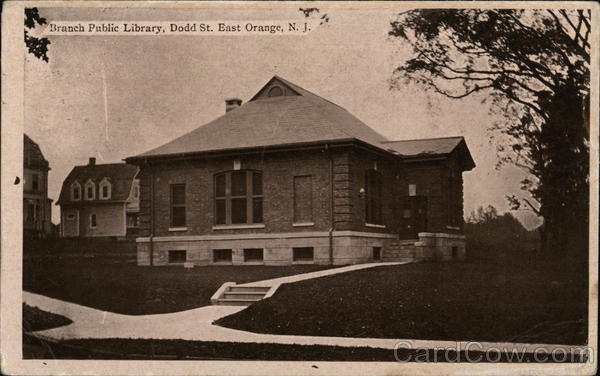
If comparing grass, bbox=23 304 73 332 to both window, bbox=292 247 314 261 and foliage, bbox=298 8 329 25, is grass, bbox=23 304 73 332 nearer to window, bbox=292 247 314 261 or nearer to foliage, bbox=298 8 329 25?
window, bbox=292 247 314 261

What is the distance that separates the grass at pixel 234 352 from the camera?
10484 millimetres

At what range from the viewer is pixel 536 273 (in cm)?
1106

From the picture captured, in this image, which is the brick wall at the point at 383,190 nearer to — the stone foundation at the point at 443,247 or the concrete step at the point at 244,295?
the stone foundation at the point at 443,247

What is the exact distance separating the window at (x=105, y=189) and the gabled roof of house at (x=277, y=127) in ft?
2.41

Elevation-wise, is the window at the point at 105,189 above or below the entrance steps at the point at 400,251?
above

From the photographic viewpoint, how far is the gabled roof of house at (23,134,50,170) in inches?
434

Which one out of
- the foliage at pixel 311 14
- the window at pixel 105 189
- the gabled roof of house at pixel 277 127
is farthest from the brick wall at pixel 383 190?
the window at pixel 105 189

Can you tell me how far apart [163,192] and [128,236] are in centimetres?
101

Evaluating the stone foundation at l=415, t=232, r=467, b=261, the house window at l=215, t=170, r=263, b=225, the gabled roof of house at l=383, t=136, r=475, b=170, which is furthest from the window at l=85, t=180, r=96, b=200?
the stone foundation at l=415, t=232, r=467, b=261

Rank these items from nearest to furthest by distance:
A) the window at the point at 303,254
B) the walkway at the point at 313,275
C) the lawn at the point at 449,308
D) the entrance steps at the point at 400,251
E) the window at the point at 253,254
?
1. the lawn at the point at 449,308
2. the walkway at the point at 313,275
3. the entrance steps at the point at 400,251
4. the window at the point at 303,254
5. the window at the point at 253,254

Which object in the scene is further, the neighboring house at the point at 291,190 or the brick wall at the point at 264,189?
the brick wall at the point at 264,189

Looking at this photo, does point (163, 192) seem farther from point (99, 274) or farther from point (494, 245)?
point (494, 245)

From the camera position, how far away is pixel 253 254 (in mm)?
12383

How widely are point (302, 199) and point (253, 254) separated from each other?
1.29 metres
